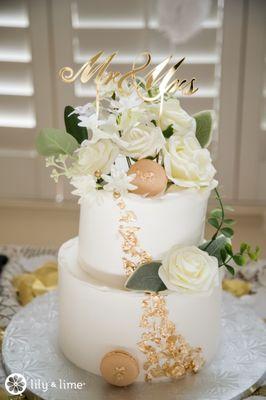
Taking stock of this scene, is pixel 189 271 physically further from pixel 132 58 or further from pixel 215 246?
pixel 132 58

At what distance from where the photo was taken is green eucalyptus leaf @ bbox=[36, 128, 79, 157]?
1278 millimetres

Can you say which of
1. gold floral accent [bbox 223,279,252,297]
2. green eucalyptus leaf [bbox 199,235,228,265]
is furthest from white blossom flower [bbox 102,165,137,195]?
gold floral accent [bbox 223,279,252,297]

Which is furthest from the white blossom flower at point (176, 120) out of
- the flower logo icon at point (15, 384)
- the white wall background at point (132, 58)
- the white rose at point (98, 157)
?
the white wall background at point (132, 58)

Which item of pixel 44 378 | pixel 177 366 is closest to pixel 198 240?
pixel 177 366

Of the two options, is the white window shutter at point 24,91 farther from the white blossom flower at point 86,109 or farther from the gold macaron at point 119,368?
the gold macaron at point 119,368

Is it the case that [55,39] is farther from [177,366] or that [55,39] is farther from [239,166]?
[177,366]

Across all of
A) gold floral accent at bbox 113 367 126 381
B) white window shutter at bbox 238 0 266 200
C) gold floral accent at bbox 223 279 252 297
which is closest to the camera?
gold floral accent at bbox 113 367 126 381

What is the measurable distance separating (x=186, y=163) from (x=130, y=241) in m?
0.19

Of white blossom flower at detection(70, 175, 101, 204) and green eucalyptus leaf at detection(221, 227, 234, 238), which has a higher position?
white blossom flower at detection(70, 175, 101, 204)

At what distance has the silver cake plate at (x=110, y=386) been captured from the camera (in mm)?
1252

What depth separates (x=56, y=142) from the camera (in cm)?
128

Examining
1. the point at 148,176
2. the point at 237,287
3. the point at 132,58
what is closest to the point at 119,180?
the point at 148,176

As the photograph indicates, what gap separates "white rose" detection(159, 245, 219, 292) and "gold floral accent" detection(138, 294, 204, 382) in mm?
78

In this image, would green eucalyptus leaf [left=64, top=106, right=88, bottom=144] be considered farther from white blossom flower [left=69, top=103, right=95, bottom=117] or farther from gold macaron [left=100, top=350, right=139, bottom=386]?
gold macaron [left=100, top=350, right=139, bottom=386]
